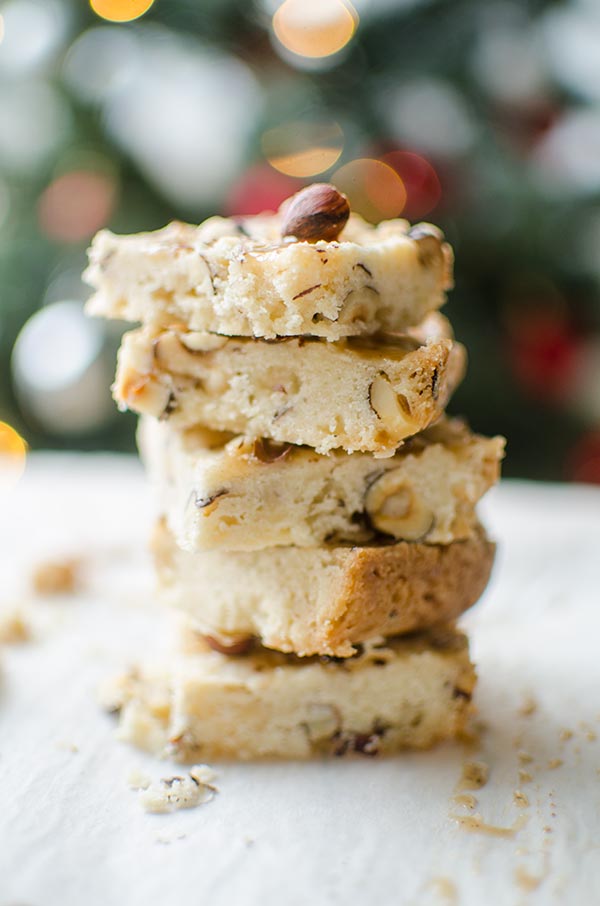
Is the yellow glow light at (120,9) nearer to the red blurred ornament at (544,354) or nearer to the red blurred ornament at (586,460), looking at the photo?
the red blurred ornament at (544,354)

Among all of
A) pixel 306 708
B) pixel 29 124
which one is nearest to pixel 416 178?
pixel 29 124

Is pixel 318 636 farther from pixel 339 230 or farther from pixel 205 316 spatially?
pixel 339 230

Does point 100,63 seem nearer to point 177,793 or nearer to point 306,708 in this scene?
point 306,708

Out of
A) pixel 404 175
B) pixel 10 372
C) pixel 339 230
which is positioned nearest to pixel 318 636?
pixel 339 230

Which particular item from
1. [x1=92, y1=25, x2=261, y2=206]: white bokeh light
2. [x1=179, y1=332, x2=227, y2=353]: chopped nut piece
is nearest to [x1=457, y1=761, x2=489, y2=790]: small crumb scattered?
[x1=179, y1=332, x2=227, y2=353]: chopped nut piece

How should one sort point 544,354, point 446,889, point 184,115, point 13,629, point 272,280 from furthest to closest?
1. point 544,354
2. point 184,115
3. point 13,629
4. point 272,280
5. point 446,889

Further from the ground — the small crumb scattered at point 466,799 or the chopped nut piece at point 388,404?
the chopped nut piece at point 388,404

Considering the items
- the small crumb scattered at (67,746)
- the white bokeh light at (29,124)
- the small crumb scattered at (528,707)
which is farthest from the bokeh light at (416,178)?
the small crumb scattered at (67,746)
